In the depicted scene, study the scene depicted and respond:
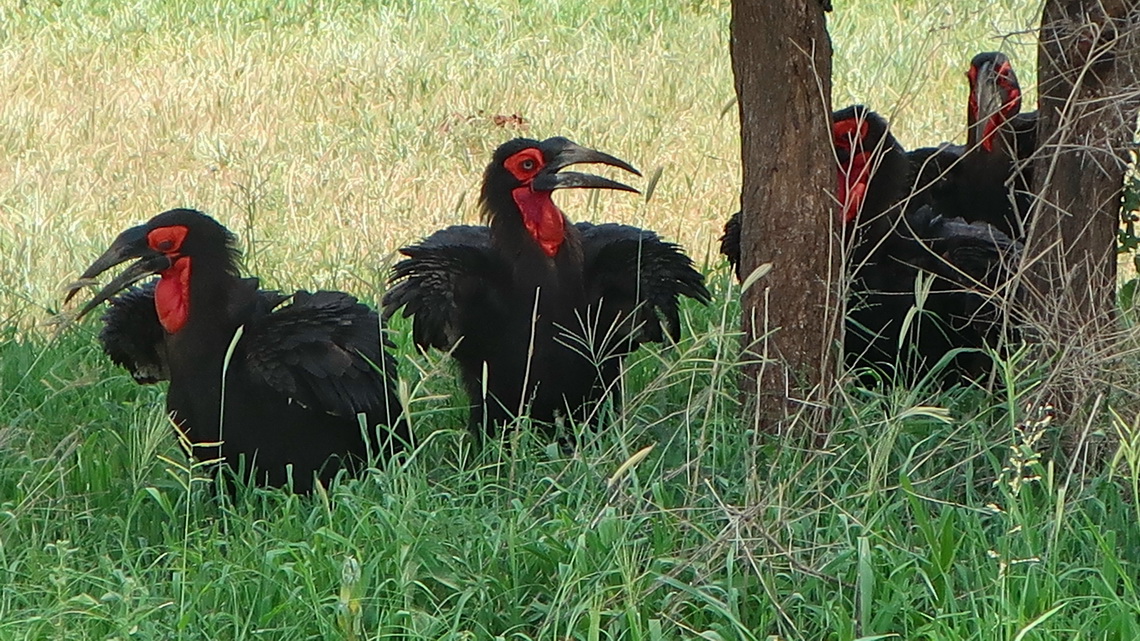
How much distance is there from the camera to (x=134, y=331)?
414 cm

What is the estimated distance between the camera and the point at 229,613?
118 inches

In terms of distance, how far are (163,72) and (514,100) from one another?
2113 mm

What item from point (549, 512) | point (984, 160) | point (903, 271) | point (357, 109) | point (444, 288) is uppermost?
point (357, 109)

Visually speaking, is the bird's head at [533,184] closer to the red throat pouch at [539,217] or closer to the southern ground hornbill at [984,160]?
the red throat pouch at [539,217]

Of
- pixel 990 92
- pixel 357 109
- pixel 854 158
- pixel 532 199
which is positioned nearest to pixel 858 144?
pixel 854 158

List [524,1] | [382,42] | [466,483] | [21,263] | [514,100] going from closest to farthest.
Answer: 1. [466,483]
2. [21,263]
3. [514,100]
4. [382,42]
5. [524,1]

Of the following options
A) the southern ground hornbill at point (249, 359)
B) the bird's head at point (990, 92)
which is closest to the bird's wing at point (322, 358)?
the southern ground hornbill at point (249, 359)

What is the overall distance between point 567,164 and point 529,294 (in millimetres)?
382

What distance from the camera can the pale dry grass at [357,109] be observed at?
6477mm

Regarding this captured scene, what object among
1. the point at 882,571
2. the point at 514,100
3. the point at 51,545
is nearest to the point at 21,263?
the point at 51,545

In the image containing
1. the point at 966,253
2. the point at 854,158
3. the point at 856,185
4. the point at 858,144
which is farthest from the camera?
the point at 966,253

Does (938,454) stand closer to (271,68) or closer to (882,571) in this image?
(882,571)

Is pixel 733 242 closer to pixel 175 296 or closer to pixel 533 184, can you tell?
pixel 533 184

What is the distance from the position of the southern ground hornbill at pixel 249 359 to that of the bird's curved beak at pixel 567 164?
0.65 m
